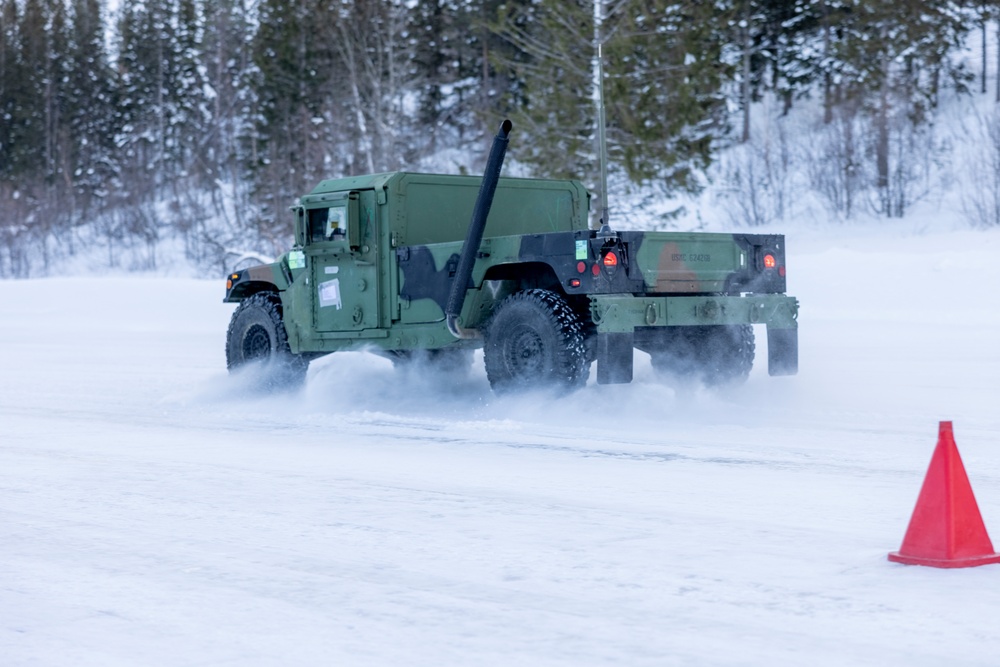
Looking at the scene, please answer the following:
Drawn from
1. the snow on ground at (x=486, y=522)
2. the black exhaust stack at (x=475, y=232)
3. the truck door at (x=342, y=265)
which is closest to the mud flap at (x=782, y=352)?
the snow on ground at (x=486, y=522)

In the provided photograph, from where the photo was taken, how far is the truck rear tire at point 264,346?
1287 cm

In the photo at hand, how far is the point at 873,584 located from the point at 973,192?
27798 millimetres

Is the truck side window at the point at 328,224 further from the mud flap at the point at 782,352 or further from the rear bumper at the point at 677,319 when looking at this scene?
the mud flap at the point at 782,352

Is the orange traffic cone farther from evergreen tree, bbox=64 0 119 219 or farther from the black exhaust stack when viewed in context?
evergreen tree, bbox=64 0 119 219

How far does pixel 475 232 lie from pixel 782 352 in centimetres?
258

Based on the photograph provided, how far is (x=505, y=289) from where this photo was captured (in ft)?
36.1

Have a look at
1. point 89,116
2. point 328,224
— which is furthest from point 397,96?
point 89,116

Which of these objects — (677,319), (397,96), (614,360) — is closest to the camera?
(614,360)

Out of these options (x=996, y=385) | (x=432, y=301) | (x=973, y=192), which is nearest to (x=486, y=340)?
(x=432, y=301)

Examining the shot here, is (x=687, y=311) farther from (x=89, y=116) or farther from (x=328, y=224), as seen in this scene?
(x=89, y=116)

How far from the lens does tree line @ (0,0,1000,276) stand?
29.1 m

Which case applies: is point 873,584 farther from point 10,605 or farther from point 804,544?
point 10,605

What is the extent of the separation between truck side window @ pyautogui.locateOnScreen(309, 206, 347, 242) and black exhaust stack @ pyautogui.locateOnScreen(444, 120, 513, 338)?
1.47 m

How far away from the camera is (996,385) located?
38.8ft
